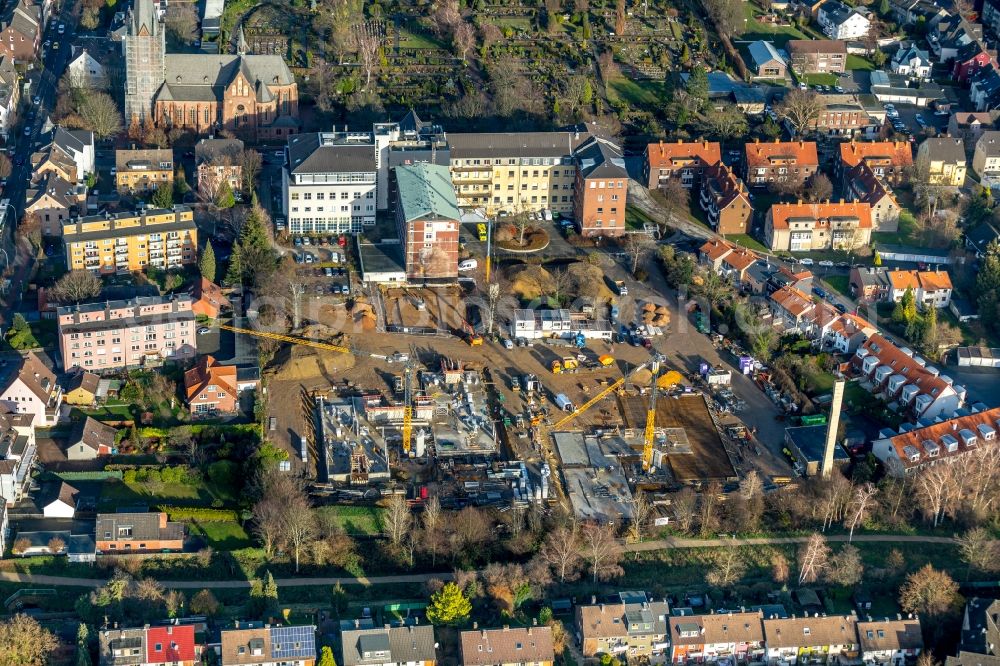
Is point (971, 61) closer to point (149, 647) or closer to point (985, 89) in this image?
point (985, 89)

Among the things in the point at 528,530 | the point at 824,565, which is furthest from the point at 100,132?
the point at 824,565

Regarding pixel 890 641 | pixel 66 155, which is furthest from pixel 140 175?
pixel 890 641

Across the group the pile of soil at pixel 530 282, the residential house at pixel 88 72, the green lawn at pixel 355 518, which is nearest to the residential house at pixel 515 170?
the pile of soil at pixel 530 282

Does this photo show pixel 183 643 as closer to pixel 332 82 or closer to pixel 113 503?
pixel 113 503

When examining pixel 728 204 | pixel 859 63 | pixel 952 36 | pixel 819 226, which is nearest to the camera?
pixel 819 226

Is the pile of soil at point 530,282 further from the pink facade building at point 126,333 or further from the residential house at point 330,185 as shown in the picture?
the pink facade building at point 126,333

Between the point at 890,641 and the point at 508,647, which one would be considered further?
the point at 890,641
